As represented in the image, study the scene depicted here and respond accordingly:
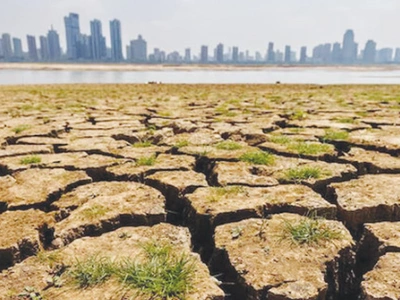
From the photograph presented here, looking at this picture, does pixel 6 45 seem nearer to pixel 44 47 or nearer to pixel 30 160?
pixel 44 47

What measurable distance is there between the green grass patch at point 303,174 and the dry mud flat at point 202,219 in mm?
10

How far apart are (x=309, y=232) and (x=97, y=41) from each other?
181750mm

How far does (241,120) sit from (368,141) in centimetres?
192

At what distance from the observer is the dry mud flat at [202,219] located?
1447mm

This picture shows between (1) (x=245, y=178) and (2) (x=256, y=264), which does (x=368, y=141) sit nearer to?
(1) (x=245, y=178)

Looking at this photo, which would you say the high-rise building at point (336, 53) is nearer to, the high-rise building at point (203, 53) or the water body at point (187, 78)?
the high-rise building at point (203, 53)

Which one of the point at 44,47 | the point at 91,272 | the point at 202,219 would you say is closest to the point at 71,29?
the point at 44,47

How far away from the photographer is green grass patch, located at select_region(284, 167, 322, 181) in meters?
2.53

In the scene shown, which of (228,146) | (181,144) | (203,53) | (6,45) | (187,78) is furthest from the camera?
(6,45)

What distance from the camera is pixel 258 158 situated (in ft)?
9.84

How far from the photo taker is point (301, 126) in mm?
4723

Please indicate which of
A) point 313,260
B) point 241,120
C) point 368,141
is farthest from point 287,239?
point 241,120

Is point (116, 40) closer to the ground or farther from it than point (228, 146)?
farther from it

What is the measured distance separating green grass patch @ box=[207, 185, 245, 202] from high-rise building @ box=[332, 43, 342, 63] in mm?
200876
